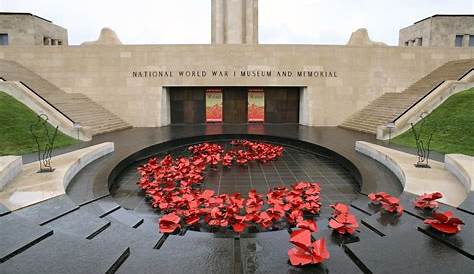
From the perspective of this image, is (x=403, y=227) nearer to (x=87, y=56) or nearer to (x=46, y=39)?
(x=87, y=56)

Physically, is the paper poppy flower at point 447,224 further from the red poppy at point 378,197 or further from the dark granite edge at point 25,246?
the dark granite edge at point 25,246

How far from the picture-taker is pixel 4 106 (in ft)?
42.7

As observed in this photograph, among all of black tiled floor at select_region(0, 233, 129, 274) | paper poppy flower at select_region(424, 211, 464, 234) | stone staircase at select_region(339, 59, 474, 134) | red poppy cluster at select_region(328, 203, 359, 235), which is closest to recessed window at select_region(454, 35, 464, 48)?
stone staircase at select_region(339, 59, 474, 134)

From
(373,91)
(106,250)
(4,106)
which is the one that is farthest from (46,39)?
(106,250)

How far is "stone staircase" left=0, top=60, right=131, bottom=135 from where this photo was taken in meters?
15.7

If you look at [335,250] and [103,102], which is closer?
[335,250]

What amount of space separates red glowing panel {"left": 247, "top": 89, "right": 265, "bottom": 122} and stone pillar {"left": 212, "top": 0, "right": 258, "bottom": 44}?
5179 millimetres

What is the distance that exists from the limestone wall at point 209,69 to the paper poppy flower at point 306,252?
52.7ft

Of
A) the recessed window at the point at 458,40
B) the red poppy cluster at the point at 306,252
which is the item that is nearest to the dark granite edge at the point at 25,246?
the red poppy cluster at the point at 306,252

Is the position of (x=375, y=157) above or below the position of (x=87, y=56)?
below

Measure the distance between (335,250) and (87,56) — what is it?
18.9 m

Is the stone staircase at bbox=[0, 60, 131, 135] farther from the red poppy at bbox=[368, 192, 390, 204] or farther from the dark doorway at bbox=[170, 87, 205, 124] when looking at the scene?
the red poppy at bbox=[368, 192, 390, 204]

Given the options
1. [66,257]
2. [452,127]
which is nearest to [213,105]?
[452,127]

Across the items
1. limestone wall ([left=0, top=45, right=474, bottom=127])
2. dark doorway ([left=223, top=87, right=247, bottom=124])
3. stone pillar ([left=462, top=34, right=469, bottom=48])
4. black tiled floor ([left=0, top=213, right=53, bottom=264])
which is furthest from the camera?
stone pillar ([left=462, top=34, right=469, bottom=48])
